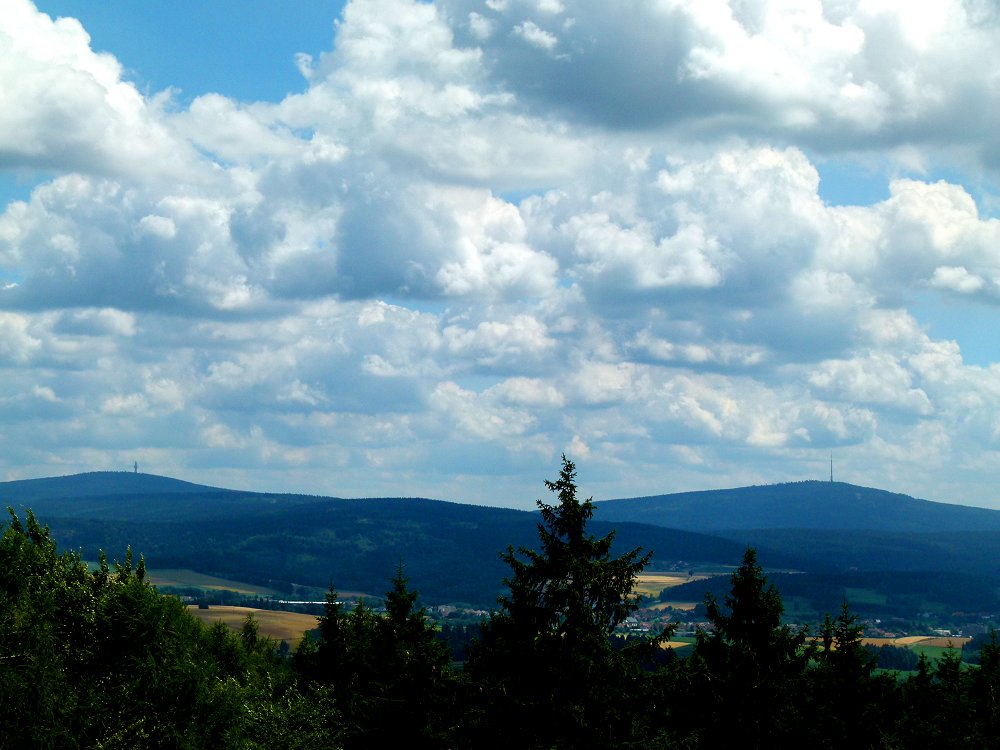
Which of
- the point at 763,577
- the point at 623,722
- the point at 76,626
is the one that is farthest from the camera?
the point at 76,626

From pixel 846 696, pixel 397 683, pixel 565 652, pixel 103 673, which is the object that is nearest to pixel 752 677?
pixel 565 652

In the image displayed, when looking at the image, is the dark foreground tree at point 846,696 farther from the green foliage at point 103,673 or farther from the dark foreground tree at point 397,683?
the green foliage at point 103,673

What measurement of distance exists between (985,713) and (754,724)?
73.2 ft

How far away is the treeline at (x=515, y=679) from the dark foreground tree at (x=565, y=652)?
0.07 m

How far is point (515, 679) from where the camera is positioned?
4125 centimetres

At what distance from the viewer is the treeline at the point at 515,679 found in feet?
133

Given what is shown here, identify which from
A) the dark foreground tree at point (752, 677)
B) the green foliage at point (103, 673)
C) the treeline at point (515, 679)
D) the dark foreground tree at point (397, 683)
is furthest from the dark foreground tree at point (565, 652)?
the green foliage at point (103, 673)

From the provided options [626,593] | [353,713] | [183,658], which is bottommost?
[353,713]

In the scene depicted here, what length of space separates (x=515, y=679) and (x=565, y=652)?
7.13ft

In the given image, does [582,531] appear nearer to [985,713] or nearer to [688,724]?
[688,724]

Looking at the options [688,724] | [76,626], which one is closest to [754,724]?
[688,724]

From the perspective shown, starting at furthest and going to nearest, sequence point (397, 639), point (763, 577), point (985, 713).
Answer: point (397, 639)
point (985, 713)
point (763, 577)

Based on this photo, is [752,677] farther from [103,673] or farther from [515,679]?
[103,673]

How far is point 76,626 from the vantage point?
53156mm
